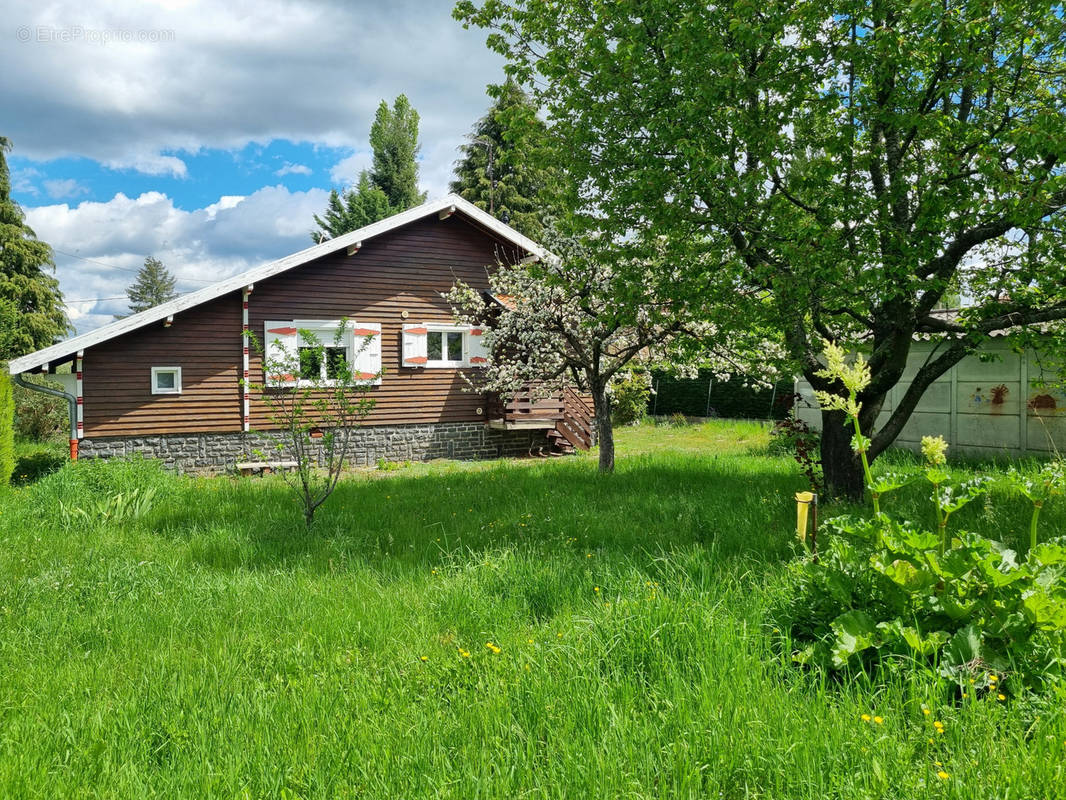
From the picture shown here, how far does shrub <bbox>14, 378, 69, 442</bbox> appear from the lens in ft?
56.1

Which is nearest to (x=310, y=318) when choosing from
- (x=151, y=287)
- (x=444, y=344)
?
(x=444, y=344)

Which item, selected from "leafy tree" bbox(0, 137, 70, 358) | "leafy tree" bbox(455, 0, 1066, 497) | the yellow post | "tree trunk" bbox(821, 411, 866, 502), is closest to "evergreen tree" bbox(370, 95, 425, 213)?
"leafy tree" bbox(0, 137, 70, 358)

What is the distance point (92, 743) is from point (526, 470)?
8.70 m

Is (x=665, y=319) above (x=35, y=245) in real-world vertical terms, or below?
below

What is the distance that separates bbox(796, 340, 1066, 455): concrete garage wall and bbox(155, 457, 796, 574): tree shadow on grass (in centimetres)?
411

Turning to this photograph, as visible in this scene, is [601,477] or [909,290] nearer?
[909,290]

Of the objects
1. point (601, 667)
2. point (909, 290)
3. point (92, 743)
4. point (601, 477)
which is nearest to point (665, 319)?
point (601, 477)

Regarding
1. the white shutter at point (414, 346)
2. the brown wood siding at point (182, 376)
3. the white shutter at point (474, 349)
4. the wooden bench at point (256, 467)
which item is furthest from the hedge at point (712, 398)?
the brown wood siding at point (182, 376)

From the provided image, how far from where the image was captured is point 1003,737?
2.23m

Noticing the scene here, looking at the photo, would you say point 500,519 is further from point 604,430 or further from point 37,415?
point 37,415

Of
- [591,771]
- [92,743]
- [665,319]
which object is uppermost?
[665,319]

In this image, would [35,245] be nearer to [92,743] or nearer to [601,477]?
[601,477]

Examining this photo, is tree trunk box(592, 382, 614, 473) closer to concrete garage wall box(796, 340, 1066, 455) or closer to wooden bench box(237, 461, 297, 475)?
concrete garage wall box(796, 340, 1066, 455)

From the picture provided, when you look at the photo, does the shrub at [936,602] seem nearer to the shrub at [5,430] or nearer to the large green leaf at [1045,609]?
the large green leaf at [1045,609]
